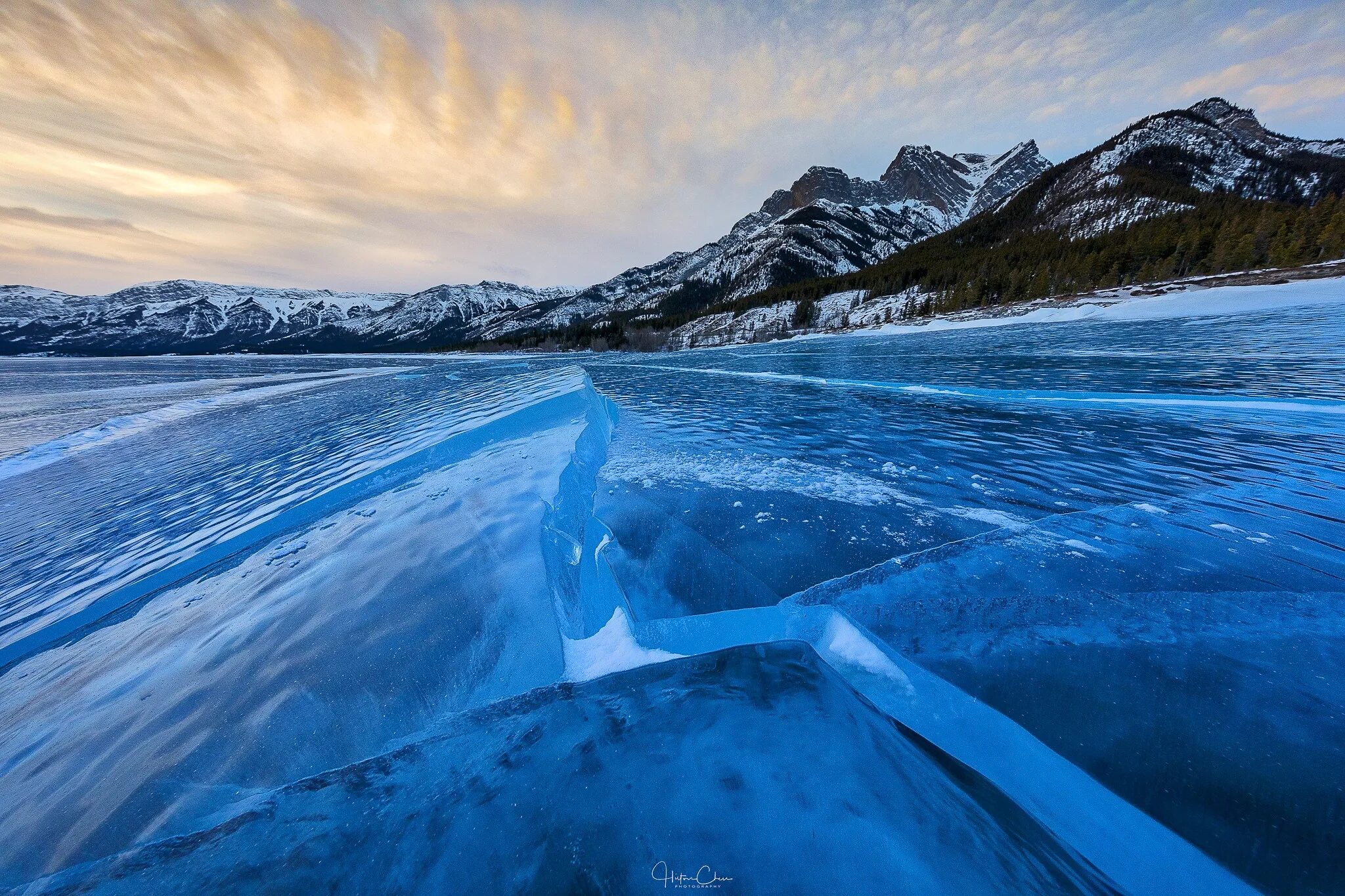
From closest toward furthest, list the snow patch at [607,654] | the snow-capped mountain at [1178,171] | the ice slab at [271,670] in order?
the ice slab at [271,670]
the snow patch at [607,654]
the snow-capped mountain at [1178,171]

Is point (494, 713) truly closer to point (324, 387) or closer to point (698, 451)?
point (698, 451)

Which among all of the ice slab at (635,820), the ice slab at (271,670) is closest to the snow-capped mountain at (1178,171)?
the ice slab at (635,820)

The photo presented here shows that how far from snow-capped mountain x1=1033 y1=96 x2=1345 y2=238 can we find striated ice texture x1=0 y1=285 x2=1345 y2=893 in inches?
4667

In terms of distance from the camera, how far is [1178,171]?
10175 centimetres

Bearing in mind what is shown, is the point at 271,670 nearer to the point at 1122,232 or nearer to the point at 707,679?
the point at 707,679

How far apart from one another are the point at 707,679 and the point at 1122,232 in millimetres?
110549

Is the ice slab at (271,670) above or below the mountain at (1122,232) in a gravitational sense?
below

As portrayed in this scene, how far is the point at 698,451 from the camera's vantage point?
7328 millimetres

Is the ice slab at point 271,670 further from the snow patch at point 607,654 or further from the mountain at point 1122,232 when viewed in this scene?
the mountain at point 1122,232

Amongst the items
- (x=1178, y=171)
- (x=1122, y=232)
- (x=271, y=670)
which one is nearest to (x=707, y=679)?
(x=271, y=670)

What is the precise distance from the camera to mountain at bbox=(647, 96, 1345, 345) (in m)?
53.3

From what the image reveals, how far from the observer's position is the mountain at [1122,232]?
5334 centimetres

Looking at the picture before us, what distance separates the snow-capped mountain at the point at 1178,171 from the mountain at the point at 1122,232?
42cm

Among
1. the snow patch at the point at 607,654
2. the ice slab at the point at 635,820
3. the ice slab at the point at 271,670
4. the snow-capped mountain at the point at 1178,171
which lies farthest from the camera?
the snow-capped mountain at the point at 1178,171
